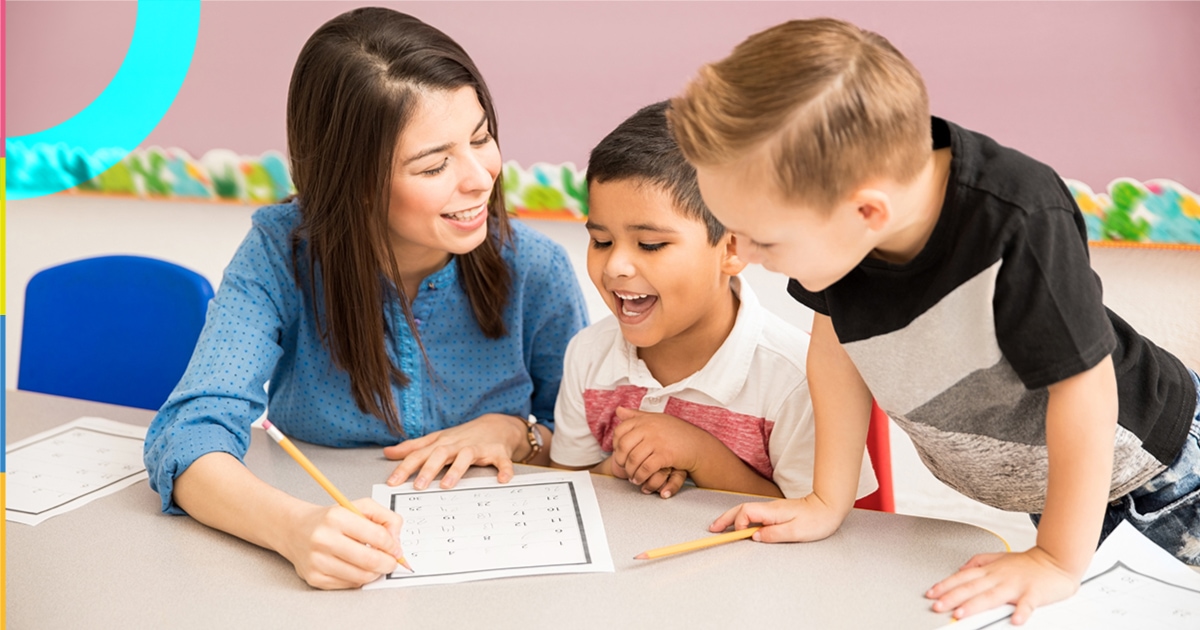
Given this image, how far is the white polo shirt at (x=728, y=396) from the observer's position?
1.15 m

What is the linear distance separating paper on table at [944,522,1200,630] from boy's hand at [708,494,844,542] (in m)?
0.17

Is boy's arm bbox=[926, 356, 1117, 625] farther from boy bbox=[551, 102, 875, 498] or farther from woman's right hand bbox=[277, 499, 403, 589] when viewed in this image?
woman's right hand bbox=[277, 499, 403, 589]

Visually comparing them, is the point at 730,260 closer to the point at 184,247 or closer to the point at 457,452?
Answer: the point at 457,452

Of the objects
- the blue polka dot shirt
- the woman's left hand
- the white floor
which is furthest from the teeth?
the white floor

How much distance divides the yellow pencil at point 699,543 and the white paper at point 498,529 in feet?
0.14

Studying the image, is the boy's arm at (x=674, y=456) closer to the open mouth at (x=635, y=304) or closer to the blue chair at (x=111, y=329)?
the open mouth at (x=635, y=304)

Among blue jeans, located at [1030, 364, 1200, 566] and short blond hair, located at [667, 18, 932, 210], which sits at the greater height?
short blond hair, located at [667, 18, 932, 210]

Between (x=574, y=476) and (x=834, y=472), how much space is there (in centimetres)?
29

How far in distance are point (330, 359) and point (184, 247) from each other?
3.96 feet

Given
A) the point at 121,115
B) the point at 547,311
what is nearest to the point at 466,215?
the point at 547,311

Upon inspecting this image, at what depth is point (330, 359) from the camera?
4.21ft

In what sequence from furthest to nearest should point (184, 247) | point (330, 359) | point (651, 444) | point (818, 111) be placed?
1. point (184, 247)
2. point (330, 359)
3. point (651, 444)
4. point (818, 111)

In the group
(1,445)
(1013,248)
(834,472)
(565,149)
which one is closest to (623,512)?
(834,472)

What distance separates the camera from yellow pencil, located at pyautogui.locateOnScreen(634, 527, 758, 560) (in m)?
0.88
